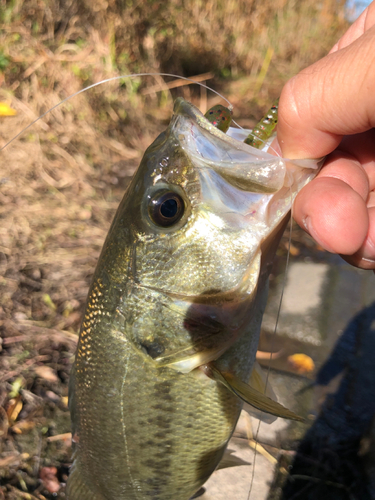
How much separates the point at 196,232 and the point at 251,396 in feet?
1.84

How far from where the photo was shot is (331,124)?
127 centimetres

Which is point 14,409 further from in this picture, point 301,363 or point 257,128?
point 257,128

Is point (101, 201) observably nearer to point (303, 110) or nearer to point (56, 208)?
point (56, 208)

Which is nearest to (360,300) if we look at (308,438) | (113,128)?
(308,438)

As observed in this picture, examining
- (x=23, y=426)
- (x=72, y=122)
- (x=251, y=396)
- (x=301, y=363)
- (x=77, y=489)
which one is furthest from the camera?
(x=72, y=122)

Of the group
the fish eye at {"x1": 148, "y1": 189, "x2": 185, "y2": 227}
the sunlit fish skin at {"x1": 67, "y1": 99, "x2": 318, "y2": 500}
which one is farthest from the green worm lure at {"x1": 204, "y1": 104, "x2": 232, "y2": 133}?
the fish eye at {"x1": 148, "y1": 189, "x2": 185, "y2": 227}

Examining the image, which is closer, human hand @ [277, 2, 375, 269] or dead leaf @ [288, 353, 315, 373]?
human hand @ [277, 2, 375, 269]

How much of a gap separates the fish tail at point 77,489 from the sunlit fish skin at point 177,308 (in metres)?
0.04

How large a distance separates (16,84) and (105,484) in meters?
3.92

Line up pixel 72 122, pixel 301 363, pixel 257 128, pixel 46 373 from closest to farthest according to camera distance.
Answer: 1. pixel 257 128
2. pixel 46 373
3. pixel 301 363
4. pixel 72 122

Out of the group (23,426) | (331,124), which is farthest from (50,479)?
(331,124)

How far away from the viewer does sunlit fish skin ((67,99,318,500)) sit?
47.5 inches

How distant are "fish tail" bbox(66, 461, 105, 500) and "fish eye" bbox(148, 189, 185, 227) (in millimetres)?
1157

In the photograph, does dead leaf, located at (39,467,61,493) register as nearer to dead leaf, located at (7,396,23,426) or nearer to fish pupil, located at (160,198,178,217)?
dead leaf, located at (7,396,23,426)
